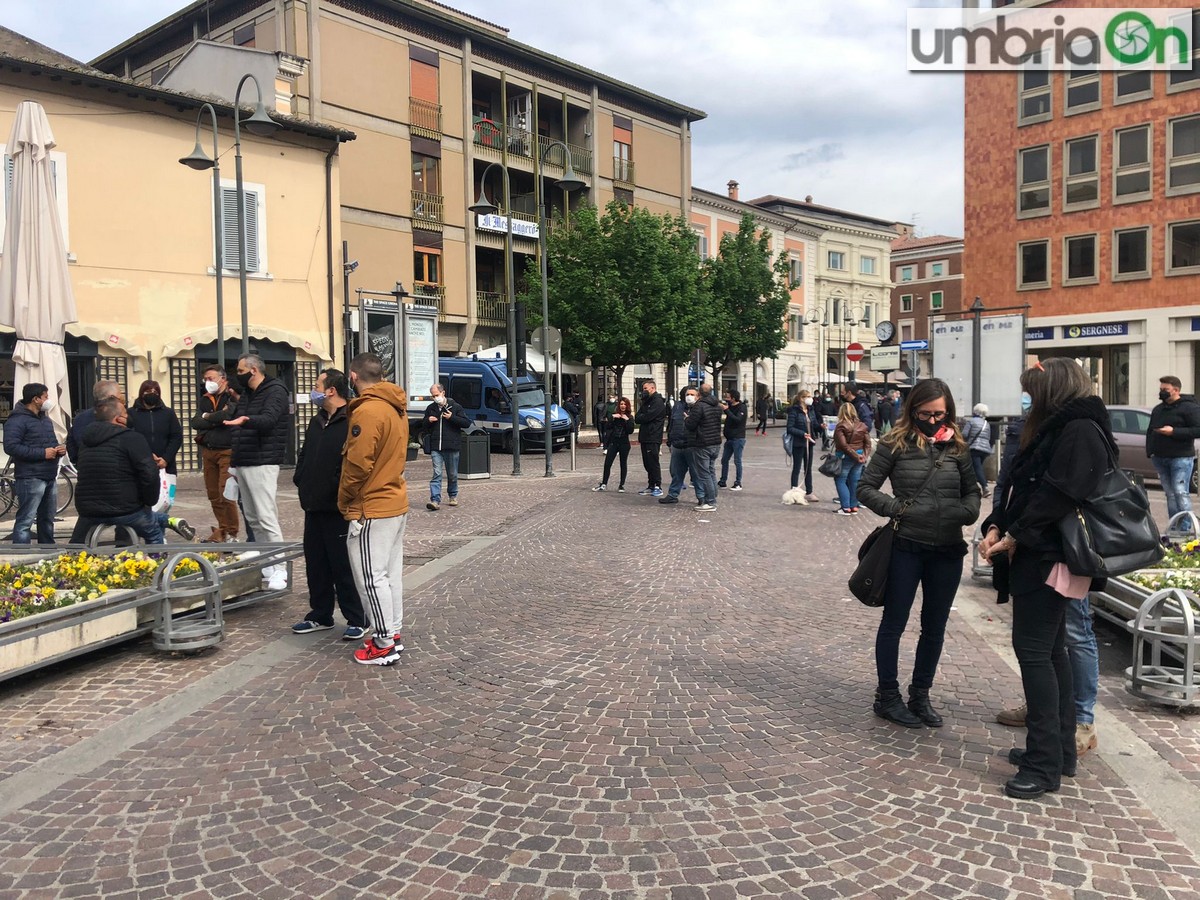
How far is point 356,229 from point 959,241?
52230 millimetres

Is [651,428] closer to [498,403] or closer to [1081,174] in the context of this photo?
[498,403]

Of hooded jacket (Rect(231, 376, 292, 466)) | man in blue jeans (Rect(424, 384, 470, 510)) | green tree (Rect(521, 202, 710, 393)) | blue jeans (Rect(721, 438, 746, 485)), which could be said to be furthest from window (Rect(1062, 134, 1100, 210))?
hooded jacket (Rect(231, 376, 292, 466))

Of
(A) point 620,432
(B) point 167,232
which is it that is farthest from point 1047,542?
(B) point 167,232

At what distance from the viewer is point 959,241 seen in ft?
226

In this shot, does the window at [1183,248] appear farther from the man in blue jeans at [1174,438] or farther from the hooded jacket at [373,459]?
the hooded jacket at [373,459]

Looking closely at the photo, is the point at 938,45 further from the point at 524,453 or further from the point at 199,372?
the point at 199,372

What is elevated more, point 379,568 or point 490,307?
point 490,307

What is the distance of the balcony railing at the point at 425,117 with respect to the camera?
32781mm

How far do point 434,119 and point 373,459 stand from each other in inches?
1220

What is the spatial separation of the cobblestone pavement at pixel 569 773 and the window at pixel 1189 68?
31650mm

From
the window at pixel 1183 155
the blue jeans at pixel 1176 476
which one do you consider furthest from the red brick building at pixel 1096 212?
the blue jeans at pixel 1176 476

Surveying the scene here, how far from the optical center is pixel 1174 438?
32.6 ft

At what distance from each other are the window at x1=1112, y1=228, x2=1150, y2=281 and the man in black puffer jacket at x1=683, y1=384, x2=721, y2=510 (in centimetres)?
2574

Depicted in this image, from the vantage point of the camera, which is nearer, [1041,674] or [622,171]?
[1041,674]
